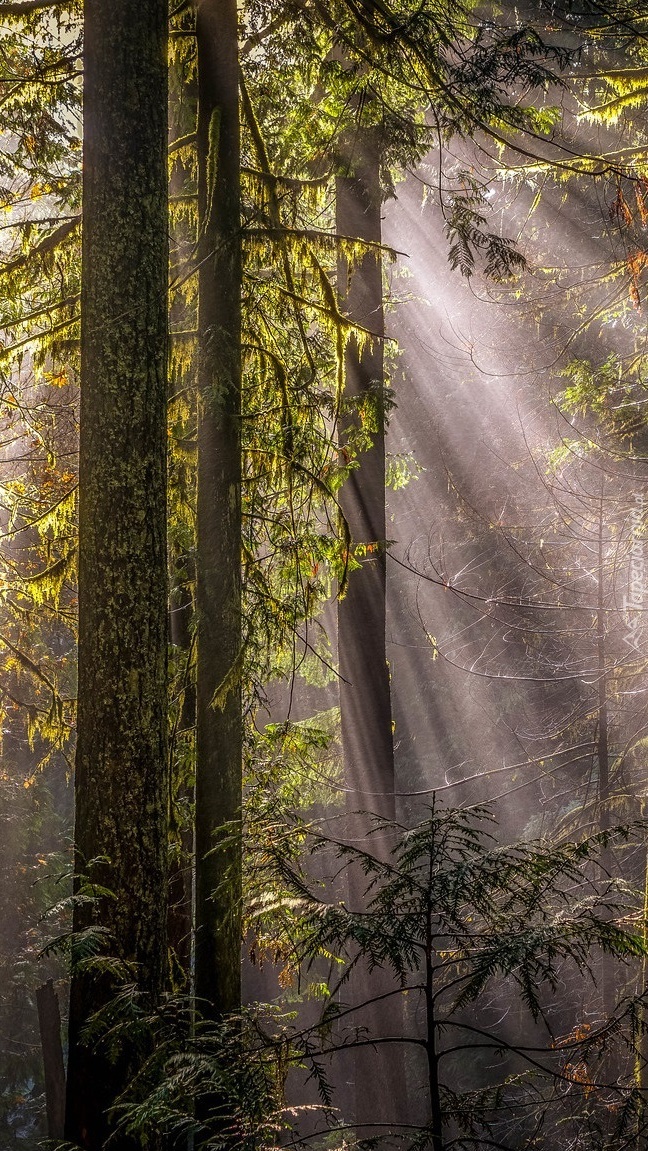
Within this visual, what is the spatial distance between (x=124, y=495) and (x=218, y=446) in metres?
1.56

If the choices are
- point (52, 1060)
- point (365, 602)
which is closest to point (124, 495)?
point (365, 602)

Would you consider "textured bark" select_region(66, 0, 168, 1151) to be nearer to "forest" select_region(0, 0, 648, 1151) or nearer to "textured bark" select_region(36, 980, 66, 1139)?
"forest" select_region(0, 0, 648, 1151)

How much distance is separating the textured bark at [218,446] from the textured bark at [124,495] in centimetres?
122

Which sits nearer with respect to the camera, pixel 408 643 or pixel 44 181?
pixel 44 181

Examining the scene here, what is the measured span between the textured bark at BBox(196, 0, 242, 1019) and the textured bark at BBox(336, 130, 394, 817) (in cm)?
193

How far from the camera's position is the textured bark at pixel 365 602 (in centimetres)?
693

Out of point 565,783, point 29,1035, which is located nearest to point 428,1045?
point 565,783

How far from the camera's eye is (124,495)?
3582 mm

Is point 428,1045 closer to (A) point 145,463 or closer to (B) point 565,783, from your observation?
(A) point 145,463

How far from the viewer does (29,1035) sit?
735 inches

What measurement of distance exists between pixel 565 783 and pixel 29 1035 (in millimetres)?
14236
